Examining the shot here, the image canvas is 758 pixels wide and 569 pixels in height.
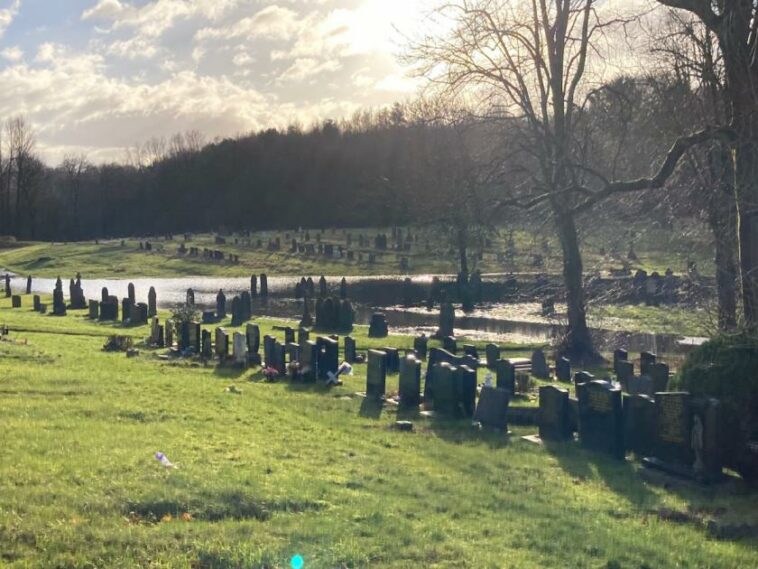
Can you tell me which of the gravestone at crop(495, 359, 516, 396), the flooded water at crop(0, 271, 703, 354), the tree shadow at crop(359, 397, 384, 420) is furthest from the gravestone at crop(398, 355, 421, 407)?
Answer: the flooded water at crop(0, 271, 703, 354)

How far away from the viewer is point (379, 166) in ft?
358

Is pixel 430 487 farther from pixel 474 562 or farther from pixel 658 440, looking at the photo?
pixel 658 440

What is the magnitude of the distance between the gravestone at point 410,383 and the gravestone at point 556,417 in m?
2.70

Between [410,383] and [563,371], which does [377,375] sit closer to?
[410,383]

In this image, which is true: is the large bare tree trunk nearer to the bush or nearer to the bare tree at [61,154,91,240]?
the bush

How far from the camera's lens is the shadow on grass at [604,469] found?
8.30 metres

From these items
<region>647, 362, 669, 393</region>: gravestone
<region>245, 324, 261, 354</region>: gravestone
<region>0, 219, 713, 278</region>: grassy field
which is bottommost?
<region>647, 362, 669, 393</region>: gravestone

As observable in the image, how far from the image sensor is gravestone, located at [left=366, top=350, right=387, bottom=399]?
13.6 m

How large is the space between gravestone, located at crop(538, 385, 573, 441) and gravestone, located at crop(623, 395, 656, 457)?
0.92 metres

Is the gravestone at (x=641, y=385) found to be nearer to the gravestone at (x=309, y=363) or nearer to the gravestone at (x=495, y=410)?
the gravestone at (x=495, y=410)

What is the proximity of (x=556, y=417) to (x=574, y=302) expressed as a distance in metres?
11.4

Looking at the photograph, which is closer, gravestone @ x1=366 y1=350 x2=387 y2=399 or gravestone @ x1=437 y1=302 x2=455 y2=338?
gravestone @ x1=366 y1=350 x2=387 y2=399

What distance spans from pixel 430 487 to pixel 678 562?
2.64 m

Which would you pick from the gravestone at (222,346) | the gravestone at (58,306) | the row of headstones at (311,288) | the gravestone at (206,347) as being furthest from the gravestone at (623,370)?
the gravestone at (58,306)
